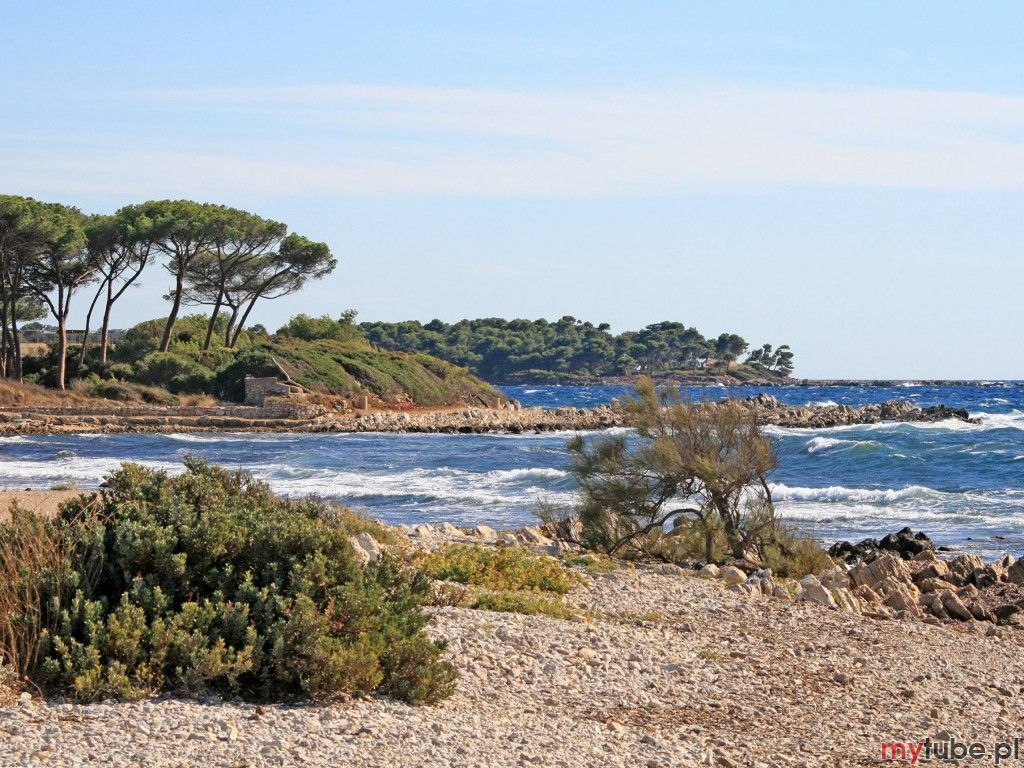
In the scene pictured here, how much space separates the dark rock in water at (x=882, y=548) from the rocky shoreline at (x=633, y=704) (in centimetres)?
627

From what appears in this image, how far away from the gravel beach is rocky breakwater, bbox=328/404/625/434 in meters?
36.8

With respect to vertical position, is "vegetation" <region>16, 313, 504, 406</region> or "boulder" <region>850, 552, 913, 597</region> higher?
"vegetation" <region>16, 313, 504, 406</region>

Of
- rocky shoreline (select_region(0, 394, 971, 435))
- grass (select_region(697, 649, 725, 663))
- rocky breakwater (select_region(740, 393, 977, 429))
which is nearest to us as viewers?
grass (select_region(697, 649, 725, 663))

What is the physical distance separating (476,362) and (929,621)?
474 ft

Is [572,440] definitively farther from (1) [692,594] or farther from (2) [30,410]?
(2) [30,410]

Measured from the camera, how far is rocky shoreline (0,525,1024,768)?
5645mm

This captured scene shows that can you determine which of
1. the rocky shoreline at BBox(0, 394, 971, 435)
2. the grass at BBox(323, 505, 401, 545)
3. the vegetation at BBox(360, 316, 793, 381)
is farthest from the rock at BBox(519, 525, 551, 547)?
the vegetation at BBox(360, 316, 793, 381)

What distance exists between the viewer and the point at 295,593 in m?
6.70

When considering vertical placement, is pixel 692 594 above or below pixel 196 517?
below

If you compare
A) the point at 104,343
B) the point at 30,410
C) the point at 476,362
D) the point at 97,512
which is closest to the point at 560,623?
the point at 97,512

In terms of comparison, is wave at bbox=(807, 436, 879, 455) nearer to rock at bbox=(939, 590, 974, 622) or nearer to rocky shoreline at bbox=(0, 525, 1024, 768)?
rock at bbox=(939, 590, 974, 622)

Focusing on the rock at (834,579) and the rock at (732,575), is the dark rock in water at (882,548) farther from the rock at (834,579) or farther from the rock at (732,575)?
the rock at (732,575)

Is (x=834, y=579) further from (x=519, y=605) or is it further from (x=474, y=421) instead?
(x=474, y=421)

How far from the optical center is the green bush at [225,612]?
20.5ft
